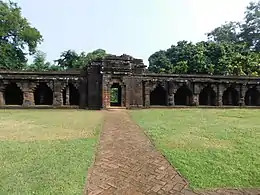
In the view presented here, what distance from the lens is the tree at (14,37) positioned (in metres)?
34.8

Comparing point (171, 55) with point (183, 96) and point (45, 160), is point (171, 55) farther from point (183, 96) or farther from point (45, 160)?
point (45, 160)

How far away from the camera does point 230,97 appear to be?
23.8 meters

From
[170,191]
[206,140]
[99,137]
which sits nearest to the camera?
[170,191]

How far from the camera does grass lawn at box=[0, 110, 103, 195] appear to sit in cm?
439

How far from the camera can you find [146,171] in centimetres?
527

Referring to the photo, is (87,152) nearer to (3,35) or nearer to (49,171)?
(49,171)

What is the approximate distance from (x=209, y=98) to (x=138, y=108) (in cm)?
683

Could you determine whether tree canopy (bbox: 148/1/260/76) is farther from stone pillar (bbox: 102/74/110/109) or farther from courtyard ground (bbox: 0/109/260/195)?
courtyard ground (bbox: 0/109/260/195)

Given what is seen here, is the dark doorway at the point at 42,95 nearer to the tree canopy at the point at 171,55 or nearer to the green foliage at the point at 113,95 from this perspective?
the tree canopy at the point at 171,55

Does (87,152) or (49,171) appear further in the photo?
(87,152)

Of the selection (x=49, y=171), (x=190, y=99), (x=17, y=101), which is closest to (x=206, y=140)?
(x=49, y=171)

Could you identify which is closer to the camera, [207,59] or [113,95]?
[207,59]

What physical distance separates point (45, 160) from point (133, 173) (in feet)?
6.49

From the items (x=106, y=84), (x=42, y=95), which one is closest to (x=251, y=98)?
(x=106, y=84)
